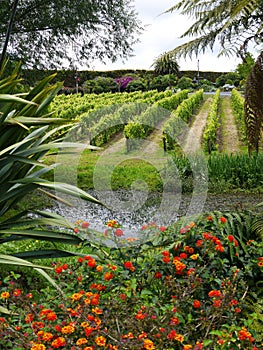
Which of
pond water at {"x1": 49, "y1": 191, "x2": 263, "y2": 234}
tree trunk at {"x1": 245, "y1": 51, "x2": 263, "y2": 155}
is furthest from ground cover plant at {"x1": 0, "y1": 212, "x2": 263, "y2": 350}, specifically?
pond water at {"x1": 49, "y1": 191, "x2": 263, "y2": 234}

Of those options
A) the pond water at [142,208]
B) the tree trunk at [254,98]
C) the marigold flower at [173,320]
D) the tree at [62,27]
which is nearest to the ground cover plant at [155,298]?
the marigold flower at [173,320]

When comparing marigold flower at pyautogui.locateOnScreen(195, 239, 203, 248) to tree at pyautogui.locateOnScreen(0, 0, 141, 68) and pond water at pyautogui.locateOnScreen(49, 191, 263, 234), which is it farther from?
tree at pyautogui.locateOnScreen(0, 0, 141, 68)

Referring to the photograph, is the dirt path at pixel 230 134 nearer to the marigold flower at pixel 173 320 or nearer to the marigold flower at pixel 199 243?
the marigold flower at pixel 199 243

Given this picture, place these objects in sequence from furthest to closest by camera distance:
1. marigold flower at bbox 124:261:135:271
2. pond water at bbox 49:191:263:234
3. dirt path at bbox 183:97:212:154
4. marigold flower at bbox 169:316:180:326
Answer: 1. dirt path at bbox 183:97:212:154
2. pond water at bbox 49:191:263:234
3. marigold flower at bbox 124:261:135:271
4. marigold flower at bbox 169:316:180:326

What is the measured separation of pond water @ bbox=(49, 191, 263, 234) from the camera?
6180 millimetres

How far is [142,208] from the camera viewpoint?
7.04 metres

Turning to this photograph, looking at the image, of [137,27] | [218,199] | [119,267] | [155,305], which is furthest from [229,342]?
[137,27]

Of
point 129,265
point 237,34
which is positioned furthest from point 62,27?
point 129,265

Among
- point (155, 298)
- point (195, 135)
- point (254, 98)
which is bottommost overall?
point (195, 135)

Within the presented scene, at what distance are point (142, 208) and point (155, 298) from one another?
4.55 meters

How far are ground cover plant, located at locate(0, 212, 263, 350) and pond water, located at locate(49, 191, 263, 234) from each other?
8.04 feet

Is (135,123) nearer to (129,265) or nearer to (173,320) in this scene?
(129,265)

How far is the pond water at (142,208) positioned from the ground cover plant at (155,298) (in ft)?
8.04

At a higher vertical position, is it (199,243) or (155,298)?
(199,243)
